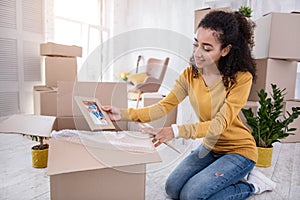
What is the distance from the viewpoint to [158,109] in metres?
0.99

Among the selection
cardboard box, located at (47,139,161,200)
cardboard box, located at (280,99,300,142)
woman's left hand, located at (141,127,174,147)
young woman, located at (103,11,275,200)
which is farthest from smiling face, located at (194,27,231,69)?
cardboard box, located at (280,99,300,142)

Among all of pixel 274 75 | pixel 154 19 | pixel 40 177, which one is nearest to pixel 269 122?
pixel 274 75

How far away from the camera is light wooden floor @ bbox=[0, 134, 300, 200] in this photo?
3.23 feet

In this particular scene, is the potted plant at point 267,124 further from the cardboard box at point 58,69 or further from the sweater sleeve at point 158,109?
the cardboard box at point 58,69

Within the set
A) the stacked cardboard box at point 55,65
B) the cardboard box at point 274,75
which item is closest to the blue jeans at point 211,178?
the cardboard box at point 274,75

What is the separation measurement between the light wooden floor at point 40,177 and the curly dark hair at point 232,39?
0.55 m

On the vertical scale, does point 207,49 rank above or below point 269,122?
above

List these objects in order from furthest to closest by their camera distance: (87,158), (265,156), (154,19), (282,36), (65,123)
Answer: (154,19) < (282,36) < (265,156) < (65,123) < (87,158)

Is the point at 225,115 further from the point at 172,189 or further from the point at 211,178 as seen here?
the point at 172,189

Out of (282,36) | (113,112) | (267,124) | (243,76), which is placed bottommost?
(267,124)

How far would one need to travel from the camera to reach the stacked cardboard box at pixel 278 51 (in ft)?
5.34

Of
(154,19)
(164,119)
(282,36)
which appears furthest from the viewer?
(154,19)

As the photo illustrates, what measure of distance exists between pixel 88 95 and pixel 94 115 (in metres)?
0.19

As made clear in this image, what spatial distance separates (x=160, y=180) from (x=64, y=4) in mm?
2636
